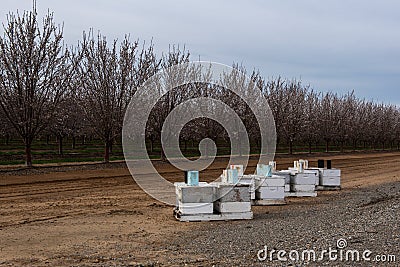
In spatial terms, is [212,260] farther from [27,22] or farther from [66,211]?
[27,22]

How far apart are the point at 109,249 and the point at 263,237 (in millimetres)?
2815

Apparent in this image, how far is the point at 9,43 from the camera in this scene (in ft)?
77.7

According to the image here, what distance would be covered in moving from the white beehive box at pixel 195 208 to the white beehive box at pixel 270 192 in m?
2.88

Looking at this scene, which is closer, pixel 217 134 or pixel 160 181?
pixel 160 181

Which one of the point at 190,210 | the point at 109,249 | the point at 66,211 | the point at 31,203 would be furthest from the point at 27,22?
the point at 109,249

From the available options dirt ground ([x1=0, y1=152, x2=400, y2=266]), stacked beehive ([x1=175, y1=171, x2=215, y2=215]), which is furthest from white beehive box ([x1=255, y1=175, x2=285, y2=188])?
stacked beehive ([x1=175, y1=171, x2=215, y2=215])

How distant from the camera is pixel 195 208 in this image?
41.3ft

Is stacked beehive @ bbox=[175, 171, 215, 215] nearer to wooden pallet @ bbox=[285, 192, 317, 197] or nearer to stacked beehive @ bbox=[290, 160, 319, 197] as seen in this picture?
wooden pallet @ bbox=[285, 192, 317, 197]

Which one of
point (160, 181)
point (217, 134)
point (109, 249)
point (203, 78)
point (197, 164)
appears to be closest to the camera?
point (109, 249)

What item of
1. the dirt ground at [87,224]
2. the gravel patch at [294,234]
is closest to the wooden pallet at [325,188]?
the dirt ground at [87,224]

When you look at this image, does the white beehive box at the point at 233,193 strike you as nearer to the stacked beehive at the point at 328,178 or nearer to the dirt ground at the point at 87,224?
the dirt ground at the point at 87,224

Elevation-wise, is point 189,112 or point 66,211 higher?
point 189,112

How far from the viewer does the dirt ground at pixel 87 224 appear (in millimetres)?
8975

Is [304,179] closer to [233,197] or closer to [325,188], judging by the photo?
[325,188]
